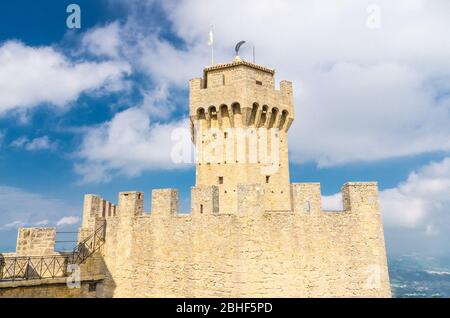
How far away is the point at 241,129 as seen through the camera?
726 inches

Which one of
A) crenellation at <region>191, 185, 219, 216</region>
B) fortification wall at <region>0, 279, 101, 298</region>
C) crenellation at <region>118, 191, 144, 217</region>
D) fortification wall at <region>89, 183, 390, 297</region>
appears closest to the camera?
fortification wall at <region>0, 279, 101, 298</region>

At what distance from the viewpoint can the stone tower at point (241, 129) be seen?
18.3 metres

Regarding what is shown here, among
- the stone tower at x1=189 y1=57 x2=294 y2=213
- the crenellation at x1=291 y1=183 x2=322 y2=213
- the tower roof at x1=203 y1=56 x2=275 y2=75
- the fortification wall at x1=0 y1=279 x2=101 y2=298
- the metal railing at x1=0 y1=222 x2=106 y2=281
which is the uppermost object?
the tower roof at x1=203 y1=56 x2=275 y2=75

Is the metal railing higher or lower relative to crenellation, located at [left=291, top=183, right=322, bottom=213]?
lower

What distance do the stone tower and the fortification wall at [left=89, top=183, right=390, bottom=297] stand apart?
3260mm

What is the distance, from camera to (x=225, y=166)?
61.3ft

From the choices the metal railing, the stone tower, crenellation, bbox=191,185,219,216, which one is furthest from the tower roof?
the metal railing

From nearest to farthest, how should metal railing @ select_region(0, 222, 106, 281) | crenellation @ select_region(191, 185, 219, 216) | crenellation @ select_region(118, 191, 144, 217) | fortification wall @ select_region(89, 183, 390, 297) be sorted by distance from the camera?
fortification wall @ select_region(89, 183, 390, 297)
crenellation @ select_region(191, 185, 219, 216)
crenellation @ select_region(118, 191, 144, 217)
metal railing @ select_region(0, 222, 106, 281)

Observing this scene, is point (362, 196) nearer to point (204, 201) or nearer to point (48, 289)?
point (204, 201)

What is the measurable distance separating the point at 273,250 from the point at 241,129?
6774 mm

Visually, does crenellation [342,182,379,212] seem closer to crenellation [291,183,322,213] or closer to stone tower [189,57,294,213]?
crenellation [291,183,322,213]

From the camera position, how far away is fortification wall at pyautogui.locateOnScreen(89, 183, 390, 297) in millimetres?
14234
